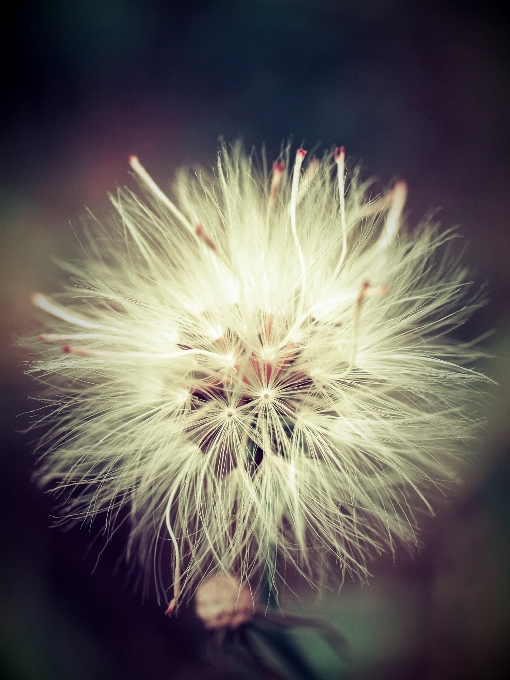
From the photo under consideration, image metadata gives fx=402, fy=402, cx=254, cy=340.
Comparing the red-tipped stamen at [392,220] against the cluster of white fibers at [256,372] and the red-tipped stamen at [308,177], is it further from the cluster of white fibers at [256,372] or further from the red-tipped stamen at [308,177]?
the red-tipped stamen at [308,177]

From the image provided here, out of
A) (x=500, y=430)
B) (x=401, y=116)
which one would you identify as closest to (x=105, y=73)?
(x=401, y=116)

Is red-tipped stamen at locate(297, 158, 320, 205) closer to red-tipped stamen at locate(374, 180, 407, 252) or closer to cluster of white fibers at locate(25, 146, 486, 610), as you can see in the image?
cluster of white fibers at locate(25, 146, 486, 610)

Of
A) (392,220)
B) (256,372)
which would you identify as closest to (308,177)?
(392,220)

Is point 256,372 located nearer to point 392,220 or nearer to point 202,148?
point 392,220

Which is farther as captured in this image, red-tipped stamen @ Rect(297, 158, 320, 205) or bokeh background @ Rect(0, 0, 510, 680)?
bokeh background @ Rect(0, 0, 510, 680)

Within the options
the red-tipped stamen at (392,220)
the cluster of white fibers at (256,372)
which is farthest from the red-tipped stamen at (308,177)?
the red-tipped stamen at (392,220)

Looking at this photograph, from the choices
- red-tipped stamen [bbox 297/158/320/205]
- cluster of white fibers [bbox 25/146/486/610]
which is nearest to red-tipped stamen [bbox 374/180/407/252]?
cluster of white fibers [bbox 25/146/486/610]
